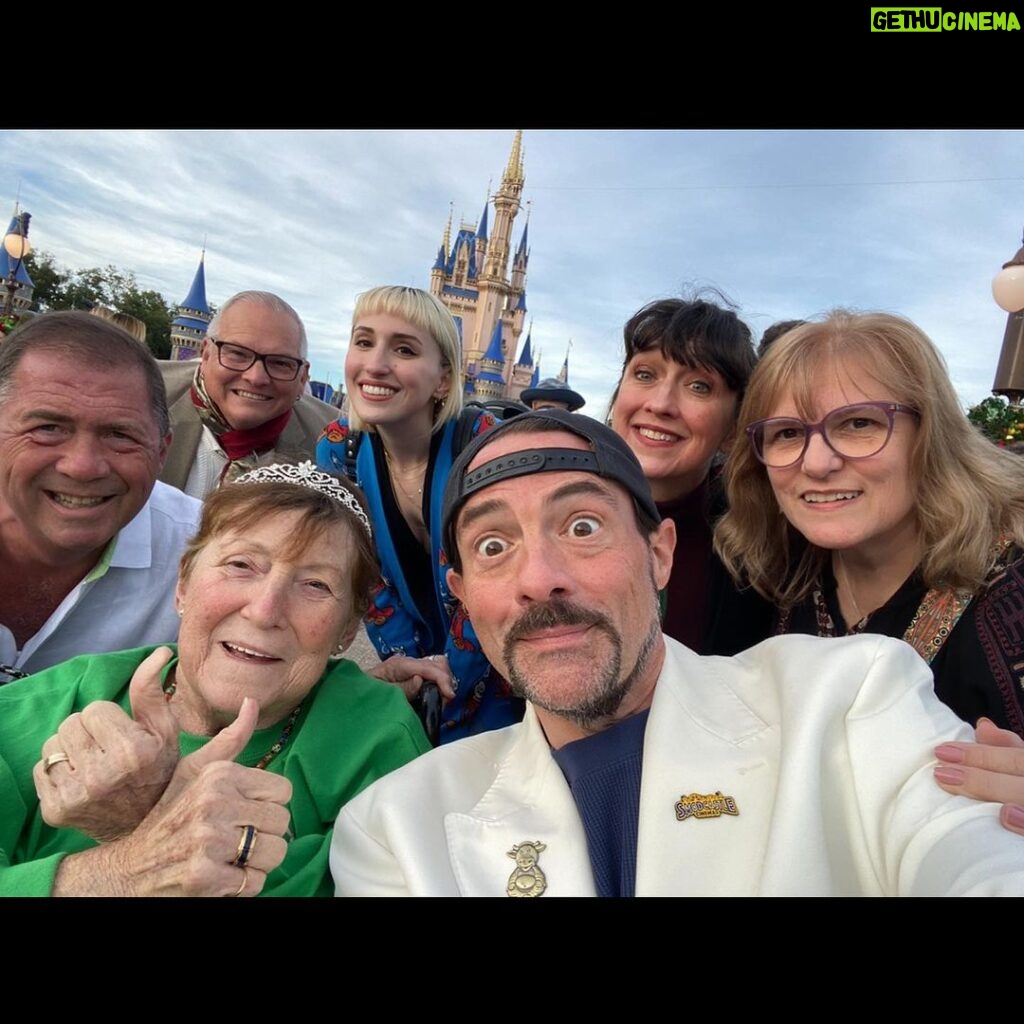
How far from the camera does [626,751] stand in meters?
1.84

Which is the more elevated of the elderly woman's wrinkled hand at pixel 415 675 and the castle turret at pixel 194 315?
the castle turret at pixel 194 315

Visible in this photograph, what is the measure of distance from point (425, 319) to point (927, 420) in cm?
235

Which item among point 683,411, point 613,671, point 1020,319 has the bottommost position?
point 613,671

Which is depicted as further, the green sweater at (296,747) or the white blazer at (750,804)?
the green sweater at (296,747)

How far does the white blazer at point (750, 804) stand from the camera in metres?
1.50

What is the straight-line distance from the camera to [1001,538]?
94.5 inches

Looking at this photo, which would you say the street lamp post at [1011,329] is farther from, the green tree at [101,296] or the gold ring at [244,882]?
the green tree at [101,296]

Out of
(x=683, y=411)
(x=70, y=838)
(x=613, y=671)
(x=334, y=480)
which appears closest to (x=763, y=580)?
(x=683, y=411)

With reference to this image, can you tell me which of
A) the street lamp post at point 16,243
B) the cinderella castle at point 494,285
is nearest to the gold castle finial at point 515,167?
the cinderella castle at point 494,285

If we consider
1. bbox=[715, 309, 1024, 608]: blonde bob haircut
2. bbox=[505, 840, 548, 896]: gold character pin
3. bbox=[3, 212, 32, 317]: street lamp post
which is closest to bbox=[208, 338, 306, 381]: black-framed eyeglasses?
bbox=[715, 309, 1024, 608]: blonde bob haircut
